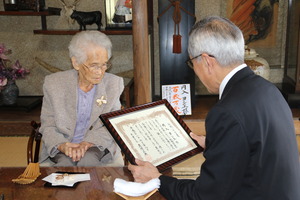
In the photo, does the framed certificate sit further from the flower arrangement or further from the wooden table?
the flower arrangement

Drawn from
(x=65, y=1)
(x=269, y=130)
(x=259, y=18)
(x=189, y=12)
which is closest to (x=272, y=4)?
(x=259, y=18)

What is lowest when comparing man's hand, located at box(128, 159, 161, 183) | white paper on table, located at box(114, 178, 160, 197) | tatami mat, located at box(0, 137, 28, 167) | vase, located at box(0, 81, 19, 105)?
tatami mat, located at box(0, 137, 28, 167)

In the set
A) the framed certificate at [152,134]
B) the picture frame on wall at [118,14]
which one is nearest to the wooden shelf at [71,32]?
the picture frame on wall at [118,14]

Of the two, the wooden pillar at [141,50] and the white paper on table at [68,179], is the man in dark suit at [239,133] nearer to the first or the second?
the white paper on table at [68,179]

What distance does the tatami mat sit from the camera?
322 cm

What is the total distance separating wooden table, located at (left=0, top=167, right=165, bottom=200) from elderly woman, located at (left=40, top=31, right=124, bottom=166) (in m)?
0.35

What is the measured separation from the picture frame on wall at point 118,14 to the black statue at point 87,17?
0.09 meters

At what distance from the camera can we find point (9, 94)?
151 inches

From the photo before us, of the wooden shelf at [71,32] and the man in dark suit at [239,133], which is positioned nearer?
the man in dark suit at [239,133]

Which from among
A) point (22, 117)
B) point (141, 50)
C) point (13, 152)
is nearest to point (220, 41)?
point (141, 50)

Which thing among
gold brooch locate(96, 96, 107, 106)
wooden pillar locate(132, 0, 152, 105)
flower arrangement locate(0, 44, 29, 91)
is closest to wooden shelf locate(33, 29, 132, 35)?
flower arrangement locate(0, 44, 29, 91)

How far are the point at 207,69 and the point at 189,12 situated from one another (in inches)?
84.2

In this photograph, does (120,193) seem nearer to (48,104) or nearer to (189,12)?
(48,104)

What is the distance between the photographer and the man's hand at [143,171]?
1.52 m
